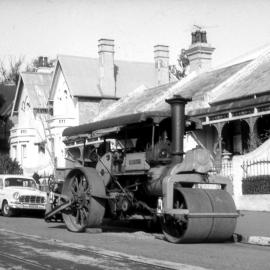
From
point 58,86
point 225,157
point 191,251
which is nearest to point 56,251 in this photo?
point 191,251

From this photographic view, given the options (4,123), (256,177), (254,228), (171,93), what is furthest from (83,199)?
(4,123)

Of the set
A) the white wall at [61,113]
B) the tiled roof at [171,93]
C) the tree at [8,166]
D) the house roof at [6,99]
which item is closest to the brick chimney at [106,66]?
the white wall at [61,113]

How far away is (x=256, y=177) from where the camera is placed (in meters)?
19.6

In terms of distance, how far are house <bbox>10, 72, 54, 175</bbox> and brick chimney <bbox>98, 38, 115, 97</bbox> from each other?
16.1 ft

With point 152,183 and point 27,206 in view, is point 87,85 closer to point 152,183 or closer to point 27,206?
point 27,206

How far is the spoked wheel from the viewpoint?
1395 cm

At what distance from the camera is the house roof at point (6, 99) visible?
51438 mm

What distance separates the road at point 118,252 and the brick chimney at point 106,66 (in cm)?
2726

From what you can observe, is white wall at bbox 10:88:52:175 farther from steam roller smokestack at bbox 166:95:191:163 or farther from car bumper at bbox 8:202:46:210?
steam roller smokestack at bbox 166:95:191:163

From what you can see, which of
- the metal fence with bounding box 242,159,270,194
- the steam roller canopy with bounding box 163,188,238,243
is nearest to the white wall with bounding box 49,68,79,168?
the metal fence with bounding box 242,159,270,194

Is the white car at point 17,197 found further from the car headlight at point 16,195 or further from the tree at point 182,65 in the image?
the tree at point 182,65

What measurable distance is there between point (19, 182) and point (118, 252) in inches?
520

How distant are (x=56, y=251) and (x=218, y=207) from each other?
3.38 metres

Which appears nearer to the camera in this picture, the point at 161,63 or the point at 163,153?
the point at 163,153
